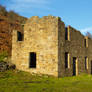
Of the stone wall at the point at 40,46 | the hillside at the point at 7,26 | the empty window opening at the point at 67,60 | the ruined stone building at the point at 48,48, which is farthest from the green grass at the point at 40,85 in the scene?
the hillside at the point at 7,26

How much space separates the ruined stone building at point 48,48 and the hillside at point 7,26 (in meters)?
3.51

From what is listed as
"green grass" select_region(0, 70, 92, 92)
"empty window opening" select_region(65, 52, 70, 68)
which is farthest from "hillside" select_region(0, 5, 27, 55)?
"empty window opening" select_region(65, 52, 70, 68)

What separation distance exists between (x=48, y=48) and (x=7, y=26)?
1085cm

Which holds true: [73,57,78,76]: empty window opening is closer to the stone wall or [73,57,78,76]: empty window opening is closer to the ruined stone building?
the ruined stone building

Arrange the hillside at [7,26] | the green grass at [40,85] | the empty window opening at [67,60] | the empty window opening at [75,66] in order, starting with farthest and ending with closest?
the hillside at [7,26]
the empty window opening at [75,66]
the empty window opening at [67,60]
the green grass at [40,85]

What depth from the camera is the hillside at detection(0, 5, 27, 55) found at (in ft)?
66.2

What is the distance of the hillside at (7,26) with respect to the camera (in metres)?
Result: 20.2

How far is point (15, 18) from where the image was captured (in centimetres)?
2686

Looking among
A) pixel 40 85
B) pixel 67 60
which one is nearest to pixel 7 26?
pixel 67 60

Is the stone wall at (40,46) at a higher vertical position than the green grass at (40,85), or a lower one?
higher

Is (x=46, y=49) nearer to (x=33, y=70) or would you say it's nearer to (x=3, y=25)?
(x=33, y=70)

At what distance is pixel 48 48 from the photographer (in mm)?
14352

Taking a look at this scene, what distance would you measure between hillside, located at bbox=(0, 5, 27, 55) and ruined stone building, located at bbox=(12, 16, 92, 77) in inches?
138

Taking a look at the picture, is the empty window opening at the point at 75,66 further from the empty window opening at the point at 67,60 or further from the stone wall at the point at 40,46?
the stone wall at the point at 40,46
